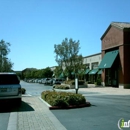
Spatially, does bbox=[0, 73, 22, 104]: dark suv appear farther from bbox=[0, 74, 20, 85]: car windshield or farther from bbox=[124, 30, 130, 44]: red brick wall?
bbox=[124, 30, 130, 44]: red brick wall

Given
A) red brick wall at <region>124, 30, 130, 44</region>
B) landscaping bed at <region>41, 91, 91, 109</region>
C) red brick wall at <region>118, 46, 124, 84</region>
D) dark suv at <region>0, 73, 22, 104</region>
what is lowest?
landscaping bed at <region>41, 91, 91, 109</region>

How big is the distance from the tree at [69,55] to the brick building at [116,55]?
6.33m

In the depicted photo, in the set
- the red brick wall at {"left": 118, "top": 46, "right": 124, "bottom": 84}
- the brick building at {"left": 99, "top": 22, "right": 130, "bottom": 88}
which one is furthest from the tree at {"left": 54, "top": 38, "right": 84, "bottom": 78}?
the red brick wall at {"left": 118, "top": 46, "right": 124, "bottom": 84}

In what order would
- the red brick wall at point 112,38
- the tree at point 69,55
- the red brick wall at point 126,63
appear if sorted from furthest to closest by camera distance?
the tree at point 69,55 < the red brick wall at point 112,38 < the red brick wall at point 126,63

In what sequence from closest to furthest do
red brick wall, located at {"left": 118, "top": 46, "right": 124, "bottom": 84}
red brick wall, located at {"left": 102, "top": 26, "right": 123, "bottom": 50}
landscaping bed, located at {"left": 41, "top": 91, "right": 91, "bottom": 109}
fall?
landscaping bed, located at {"left": 41, "top": 91, "right": 91, "bottom": 109} < red brick wall, located at {"left": 118, "top": 46, "right": 124, "bottom": 84} < red brick wall, located at {"left": 102, "top": 26, "right": 123, "bottom": 50}

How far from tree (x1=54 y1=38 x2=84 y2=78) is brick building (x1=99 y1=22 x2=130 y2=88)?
Result: 6326 mm

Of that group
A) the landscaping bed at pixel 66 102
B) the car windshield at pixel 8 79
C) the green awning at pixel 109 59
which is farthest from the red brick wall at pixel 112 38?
the car windshield at pixel 8 79

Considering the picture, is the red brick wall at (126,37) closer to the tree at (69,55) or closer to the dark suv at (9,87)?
the tree at (69,55)

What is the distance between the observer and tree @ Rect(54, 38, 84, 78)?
159 ft

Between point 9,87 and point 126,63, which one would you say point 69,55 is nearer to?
point 126,63

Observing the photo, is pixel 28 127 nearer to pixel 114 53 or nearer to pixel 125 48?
pixel 125 48

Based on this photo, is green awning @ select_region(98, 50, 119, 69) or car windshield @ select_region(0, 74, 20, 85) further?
green awning @ select_region(98, 50, 119, 69)

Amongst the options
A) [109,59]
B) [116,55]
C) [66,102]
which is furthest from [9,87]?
[109,59]

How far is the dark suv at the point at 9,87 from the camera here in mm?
12773
